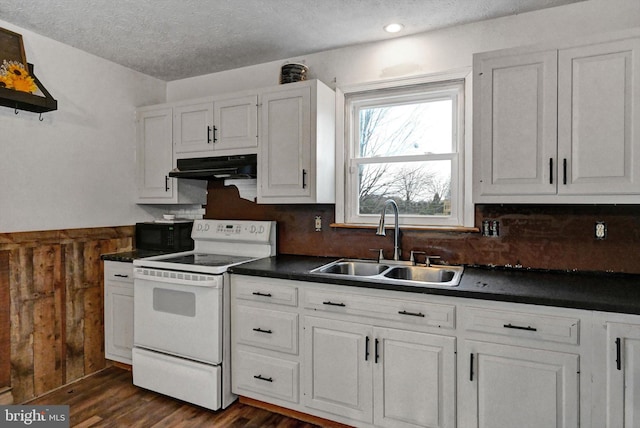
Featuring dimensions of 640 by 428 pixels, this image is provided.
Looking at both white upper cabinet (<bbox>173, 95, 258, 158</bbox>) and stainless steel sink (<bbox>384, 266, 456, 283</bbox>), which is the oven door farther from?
stainless steel sink (<bbox>384, 266, 456, 283</bbox>)

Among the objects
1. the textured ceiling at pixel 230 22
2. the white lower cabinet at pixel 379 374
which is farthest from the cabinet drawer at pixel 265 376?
the textured ceiling at pixel 230 22

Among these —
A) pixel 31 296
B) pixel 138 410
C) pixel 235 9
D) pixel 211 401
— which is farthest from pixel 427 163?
pixel 31 296

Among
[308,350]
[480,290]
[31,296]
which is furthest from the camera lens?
[31,296]

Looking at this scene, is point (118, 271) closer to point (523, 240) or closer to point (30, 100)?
point (30, 100)

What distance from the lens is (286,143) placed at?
2699 mm

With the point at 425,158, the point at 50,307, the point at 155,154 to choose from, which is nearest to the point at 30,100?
the point at 155,154

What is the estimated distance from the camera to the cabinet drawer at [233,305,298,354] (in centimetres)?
227

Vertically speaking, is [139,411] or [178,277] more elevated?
[178,277]

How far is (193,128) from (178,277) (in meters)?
1.25

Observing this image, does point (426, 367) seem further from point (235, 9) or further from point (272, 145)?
point (235, 9)

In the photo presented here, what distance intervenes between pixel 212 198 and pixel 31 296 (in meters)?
1.47

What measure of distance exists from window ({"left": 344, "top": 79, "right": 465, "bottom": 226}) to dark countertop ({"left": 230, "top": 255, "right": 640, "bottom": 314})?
53 cm

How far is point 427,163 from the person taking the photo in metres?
2.65

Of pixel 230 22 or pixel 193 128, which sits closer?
pixel 230 22
